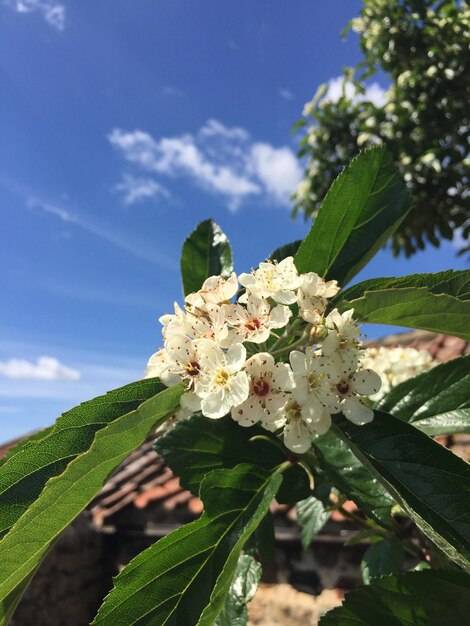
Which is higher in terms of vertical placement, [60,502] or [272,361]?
[272,361]

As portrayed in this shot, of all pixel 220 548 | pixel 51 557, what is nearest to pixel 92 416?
pixel 220 548

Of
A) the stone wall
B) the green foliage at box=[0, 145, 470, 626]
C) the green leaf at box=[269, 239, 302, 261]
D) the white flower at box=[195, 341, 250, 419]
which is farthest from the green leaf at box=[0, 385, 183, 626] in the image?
the stone wall

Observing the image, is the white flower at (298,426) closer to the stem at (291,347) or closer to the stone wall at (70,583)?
the stem at (291,347)

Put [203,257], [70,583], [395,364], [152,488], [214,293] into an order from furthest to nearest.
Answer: [152,488], [70,583], [395,364], [203,257], [214,293]

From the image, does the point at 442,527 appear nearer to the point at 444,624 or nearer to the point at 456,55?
the point at 444,624

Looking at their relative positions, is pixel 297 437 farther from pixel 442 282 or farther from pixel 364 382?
pixel 442 282

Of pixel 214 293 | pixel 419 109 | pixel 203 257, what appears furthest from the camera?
pixel 419 109

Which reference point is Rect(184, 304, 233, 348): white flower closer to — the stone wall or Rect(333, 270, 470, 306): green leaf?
Rect(333, 270, 470, 306): green leaf

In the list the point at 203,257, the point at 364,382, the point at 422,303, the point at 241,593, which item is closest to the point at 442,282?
the point at 422,303
